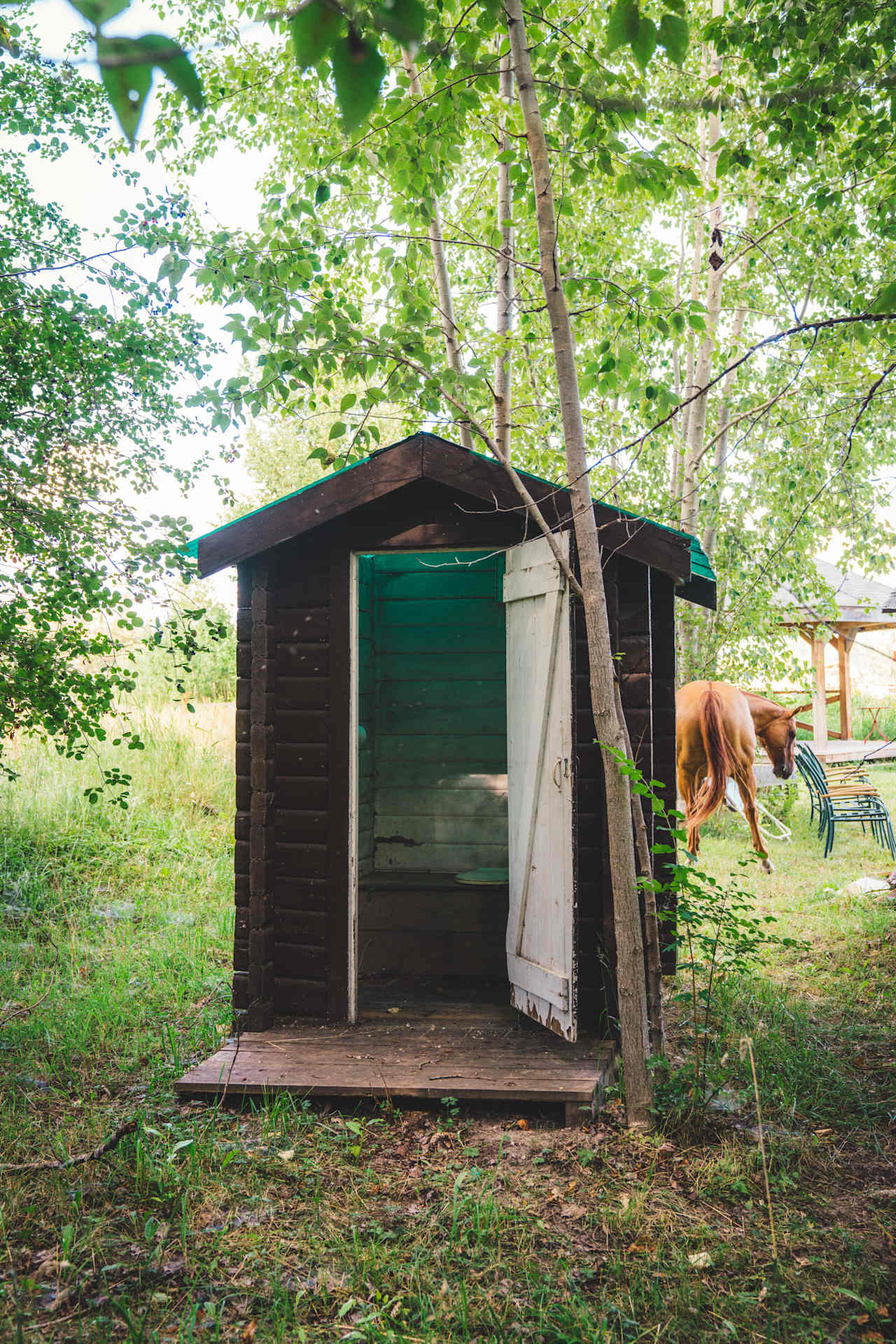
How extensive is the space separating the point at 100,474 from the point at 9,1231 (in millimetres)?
4026

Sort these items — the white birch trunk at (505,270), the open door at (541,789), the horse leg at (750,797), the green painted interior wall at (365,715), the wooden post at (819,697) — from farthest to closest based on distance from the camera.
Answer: the wooden post at (819,697) < the horse leg at (750,797) < the green painted interior wall at (365,715) < the white birch trunk at (505,270) < the open door at (541,789)

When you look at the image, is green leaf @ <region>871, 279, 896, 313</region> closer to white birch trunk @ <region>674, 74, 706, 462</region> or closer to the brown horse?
the brown horse

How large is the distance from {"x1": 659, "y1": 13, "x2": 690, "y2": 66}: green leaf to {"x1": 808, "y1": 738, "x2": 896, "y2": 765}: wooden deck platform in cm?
1332

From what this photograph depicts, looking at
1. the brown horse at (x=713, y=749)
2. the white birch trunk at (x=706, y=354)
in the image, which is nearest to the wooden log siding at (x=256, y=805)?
the brown horse at (x=713, y=749)

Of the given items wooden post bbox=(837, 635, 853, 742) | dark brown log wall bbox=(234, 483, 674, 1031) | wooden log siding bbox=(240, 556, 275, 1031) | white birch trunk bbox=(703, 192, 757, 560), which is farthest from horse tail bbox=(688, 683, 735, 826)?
wooden post bbox=(837, 635, 853, 742)

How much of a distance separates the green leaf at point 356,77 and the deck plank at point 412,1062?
367cm

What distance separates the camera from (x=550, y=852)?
4148 mm

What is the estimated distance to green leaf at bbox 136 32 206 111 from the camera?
0.95 metres

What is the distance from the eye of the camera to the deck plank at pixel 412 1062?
3.74 m

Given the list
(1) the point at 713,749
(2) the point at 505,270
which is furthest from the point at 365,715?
(2) the point at 505,270

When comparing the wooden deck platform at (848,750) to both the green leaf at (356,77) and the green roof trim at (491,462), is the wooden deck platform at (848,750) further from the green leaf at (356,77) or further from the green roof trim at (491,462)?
the green leaf at (356,77)

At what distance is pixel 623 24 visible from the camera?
1.28 m

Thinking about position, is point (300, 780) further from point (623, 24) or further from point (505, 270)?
point (505, 270)

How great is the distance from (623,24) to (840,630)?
1614cm
